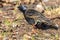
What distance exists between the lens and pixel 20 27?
5262mm

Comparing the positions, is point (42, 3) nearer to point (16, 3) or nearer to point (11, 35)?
point (16, 3)

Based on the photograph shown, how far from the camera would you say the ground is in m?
4.90

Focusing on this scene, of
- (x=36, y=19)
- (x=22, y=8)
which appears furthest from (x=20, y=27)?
(x=22, y=8)

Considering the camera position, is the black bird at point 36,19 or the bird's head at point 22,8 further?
the bird's head at point 22,8

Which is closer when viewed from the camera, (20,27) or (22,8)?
(20,27)

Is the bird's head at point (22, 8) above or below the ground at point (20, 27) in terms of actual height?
above

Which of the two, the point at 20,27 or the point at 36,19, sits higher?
the point at 36,19

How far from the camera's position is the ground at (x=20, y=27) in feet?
16.1

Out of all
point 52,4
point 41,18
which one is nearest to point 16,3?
point 52,4

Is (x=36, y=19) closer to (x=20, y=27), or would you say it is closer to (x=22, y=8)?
(x=20, y=27)

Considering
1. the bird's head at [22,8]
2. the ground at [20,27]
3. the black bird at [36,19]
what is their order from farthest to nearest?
1. the bird's head at [22,8]
2. the black bird at [36,19]
3. the ground at [20,27]

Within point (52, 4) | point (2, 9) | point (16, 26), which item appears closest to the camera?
point (16, 26)

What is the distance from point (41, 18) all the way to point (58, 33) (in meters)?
0.49

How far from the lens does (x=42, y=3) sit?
6.45 m
